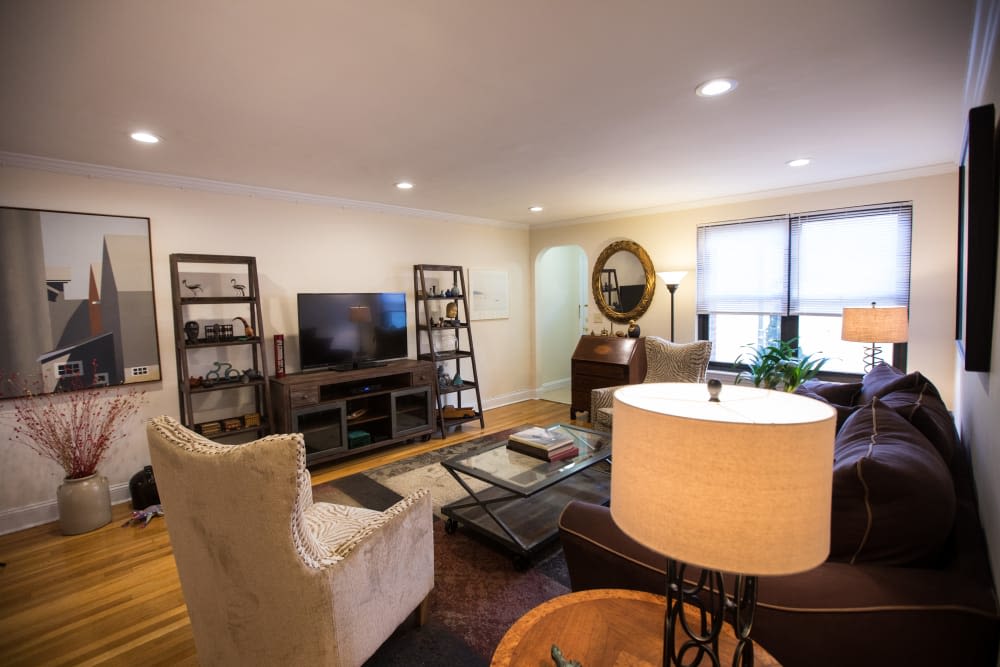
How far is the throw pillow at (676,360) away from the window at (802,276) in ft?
1.83

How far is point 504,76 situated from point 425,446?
333cm

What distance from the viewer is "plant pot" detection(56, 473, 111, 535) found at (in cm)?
284

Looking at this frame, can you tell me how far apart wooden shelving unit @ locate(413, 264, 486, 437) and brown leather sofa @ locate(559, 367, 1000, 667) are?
138 inches

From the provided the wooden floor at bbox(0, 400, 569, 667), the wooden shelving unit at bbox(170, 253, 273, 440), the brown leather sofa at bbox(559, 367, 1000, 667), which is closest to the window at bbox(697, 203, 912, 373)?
the brown leather sofa at bbox(559, 367, 1000, 667)

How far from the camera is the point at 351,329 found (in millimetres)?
4145

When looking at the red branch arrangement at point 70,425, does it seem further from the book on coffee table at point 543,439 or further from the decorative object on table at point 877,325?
the decorative object on table at point 877,325

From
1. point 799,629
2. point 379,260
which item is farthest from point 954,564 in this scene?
point 379,260

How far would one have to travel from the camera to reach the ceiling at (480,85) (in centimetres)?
150

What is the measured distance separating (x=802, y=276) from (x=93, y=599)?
17.5ft

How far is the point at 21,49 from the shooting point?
1.61 m

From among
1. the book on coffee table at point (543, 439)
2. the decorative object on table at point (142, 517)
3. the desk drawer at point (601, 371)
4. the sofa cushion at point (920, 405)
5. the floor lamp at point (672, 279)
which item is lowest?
the decorative object on table at point (142, 517)

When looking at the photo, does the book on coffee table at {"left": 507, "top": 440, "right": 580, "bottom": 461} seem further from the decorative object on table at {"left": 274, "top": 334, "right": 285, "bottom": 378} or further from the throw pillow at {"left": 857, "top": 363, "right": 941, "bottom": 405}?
the decorative object on table at {"left": 274, "top": 334, "right": 285, "bottom": 378}

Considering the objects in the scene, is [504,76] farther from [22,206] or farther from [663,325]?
[663,325]

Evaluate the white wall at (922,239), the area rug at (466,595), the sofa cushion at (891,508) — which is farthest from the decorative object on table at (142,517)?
the white wall at (922,239)
